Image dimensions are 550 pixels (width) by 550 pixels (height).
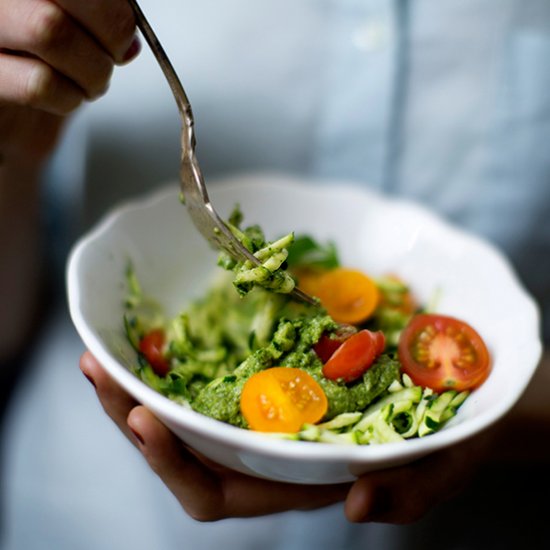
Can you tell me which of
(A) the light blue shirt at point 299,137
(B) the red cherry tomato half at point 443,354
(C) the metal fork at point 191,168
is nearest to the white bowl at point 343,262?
(B) the red cherry tomato half at point 443,354

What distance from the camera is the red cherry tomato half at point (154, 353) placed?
1270 millimetres

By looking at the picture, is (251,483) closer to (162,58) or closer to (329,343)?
(329,343)

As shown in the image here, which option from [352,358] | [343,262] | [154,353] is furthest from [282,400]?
[343,262]

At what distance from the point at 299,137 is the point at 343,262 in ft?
1.19

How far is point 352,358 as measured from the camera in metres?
1.11

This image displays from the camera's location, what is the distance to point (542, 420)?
173cm

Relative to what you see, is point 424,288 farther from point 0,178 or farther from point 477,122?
point 0,178

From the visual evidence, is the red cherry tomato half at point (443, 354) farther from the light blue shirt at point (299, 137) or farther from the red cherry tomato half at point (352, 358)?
the light blue shirt at point (299, 137)

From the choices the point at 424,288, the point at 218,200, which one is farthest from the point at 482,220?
the point at 218,200

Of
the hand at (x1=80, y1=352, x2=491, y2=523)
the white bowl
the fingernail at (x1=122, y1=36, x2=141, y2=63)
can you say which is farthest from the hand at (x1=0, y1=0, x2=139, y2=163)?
the hand at (x1=80, y1=352, x2=491, y2=523)

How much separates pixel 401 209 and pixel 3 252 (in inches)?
42.2

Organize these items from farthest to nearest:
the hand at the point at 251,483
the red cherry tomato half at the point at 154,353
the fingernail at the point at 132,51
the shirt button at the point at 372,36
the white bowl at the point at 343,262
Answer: the shirt button at the point at 372,36 < the red cherry tomato half at the point at 154,353 < the fingernail at the point at 132,51 < the hand at the point at 251,483 < the white bowl at the point at 343,262

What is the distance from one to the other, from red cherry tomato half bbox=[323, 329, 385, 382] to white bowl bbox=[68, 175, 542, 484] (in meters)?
0.16

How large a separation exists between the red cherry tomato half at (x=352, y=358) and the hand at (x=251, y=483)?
0.17 meters
